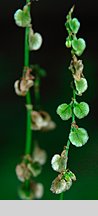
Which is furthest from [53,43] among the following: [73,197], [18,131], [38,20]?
[73,197]

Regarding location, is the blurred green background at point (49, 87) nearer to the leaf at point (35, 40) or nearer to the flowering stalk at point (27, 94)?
the flowering stalk at point (27, 94)

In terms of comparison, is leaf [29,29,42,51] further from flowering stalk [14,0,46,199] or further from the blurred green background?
the blurred green background

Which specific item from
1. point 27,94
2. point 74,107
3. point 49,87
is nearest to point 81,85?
point 74,107

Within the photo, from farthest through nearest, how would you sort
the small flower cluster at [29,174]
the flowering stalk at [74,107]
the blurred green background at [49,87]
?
the blurred green background at [49,87] → the small flower cluster at [29,174] → the flowering stalk at [74,107]

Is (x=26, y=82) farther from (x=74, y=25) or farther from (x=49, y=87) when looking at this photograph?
(x=49, y=87)

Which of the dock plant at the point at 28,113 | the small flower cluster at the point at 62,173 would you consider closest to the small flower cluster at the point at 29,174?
the dock plant at the point at 28,113

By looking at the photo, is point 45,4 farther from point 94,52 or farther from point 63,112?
point 63,112
